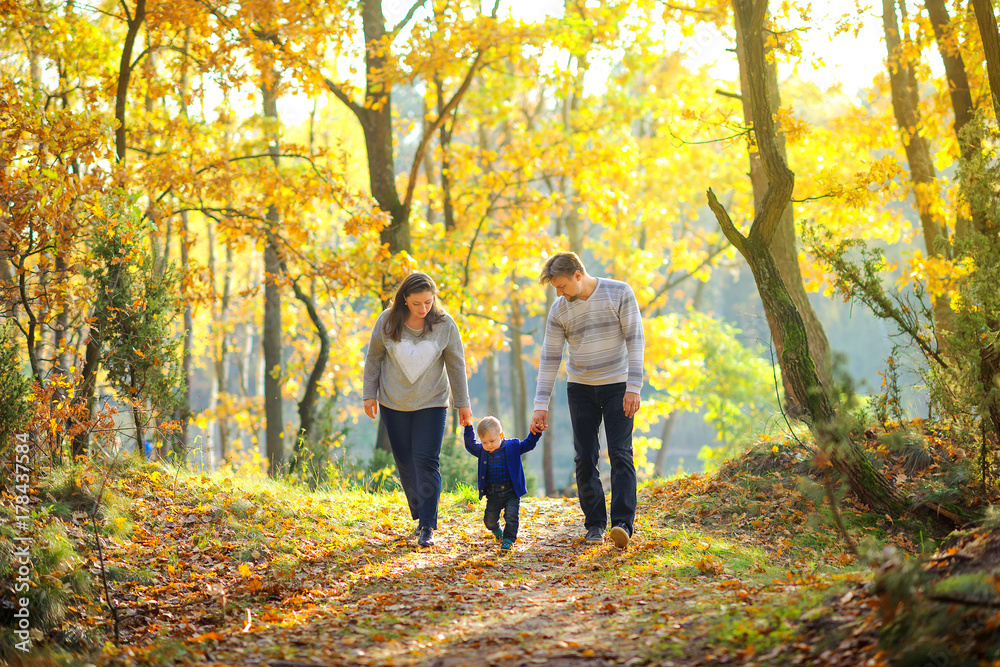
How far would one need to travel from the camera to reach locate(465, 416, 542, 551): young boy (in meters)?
5.32

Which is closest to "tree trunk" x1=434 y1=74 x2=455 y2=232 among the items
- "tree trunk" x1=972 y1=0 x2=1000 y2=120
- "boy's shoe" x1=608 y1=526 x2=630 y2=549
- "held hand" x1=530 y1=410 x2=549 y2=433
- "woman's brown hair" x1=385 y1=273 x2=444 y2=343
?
"woman's brown hair" x1=385 y1=273 x2=444 y2=343

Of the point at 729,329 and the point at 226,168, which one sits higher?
the point at 226,168

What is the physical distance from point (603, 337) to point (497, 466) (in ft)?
4.10

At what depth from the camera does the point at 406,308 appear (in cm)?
555

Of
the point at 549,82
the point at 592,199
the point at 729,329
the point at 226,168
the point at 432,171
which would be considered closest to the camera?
the point at 226,168

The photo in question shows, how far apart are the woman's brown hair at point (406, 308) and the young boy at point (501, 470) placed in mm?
882

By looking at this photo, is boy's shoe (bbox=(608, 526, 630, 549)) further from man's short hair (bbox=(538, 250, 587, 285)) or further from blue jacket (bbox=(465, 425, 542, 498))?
man's short hair (bbox=(538, 250, 587, 285))

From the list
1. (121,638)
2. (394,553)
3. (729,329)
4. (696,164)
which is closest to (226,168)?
(394,553)

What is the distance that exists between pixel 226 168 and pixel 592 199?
7.33 metres

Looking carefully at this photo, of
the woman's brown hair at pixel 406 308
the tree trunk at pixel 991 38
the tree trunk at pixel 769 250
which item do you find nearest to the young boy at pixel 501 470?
the woman's brown hair at pixel 406 308

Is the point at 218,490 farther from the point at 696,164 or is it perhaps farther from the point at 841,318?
the point at 841,318

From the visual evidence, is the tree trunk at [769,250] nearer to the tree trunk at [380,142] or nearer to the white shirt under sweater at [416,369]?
the white shirt under sweater at [416,369]

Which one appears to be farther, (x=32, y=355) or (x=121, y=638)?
(x=32, y=355)

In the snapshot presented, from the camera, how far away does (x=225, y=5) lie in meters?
7.96
